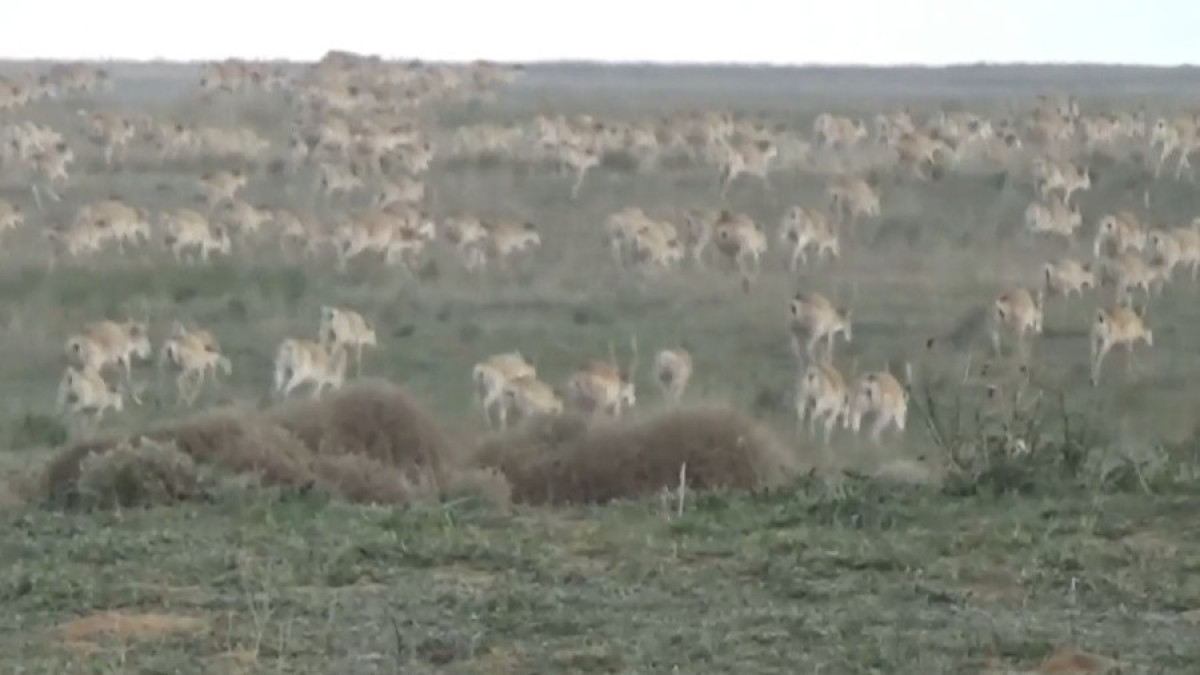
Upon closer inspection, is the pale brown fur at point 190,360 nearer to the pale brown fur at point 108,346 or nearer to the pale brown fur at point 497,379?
the pale brown fur at point 108,346

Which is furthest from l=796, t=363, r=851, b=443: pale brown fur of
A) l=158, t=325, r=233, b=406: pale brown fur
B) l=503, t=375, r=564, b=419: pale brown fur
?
l=158, t=325, r=233, b=406: pale brown fur

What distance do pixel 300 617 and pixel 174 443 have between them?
410 cm

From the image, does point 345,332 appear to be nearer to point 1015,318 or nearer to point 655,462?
point 1015,318

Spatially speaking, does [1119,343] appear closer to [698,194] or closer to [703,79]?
[698,194]

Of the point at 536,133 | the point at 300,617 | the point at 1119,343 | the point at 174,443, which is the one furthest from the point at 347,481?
the point at 536,133

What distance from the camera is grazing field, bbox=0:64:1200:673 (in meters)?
8.73

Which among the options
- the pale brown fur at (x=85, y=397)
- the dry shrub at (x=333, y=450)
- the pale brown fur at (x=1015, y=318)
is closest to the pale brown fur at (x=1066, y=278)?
the pale brown fur at (x=1015, y=318)

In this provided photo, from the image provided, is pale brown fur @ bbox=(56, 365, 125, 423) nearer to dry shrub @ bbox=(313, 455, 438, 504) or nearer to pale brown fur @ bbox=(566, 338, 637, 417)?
pale brown fur @ bbox=(566, 338, 637, 417)

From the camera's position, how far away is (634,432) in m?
13.9

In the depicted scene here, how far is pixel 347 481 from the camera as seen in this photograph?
12789mm

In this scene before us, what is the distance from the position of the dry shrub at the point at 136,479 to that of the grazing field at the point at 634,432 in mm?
59

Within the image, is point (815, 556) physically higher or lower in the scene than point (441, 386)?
higher

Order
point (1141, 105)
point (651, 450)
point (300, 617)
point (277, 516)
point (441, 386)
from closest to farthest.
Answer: point (300, 617) < point (277, 516) < point (651, 450) < point (441, 386) < point (1141, 105)

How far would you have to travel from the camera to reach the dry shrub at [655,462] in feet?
44.9
